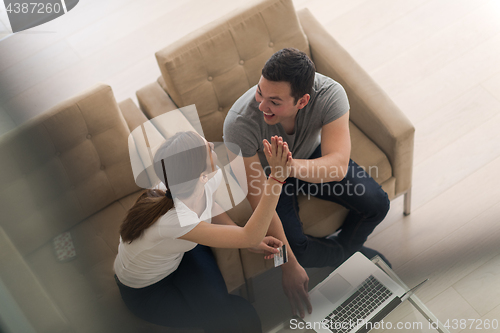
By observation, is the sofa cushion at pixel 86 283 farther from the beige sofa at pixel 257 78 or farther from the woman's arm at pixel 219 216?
the beige sofa at pixel 257 78

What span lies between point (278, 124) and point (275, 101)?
11cm

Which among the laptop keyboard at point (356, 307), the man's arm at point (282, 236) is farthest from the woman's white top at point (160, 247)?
the laptop keyboard at point (356, 307)

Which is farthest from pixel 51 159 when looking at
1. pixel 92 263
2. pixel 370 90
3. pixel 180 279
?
pixel 370 90

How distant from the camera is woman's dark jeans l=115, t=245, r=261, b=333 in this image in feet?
2.95

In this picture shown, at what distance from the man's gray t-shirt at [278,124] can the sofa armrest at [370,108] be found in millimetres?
201

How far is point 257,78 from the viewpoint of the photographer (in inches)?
54.6

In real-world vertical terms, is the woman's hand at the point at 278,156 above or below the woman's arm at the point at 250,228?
above

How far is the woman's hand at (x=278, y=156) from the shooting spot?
76 centimetres

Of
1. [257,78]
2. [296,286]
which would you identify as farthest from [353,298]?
[257,78]

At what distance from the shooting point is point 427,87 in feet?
6.17

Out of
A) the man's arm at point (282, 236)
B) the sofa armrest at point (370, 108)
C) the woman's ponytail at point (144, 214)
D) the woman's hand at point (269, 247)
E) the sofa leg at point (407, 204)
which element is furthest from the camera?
the sofa leg at point (407, 204)

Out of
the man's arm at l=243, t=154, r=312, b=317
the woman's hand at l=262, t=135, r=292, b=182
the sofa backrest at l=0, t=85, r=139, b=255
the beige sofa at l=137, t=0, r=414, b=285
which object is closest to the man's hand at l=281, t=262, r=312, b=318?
the man's arm at l=243, t=154, r=312, b=317

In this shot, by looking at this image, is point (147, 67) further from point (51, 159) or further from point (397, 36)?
point (51, 159)

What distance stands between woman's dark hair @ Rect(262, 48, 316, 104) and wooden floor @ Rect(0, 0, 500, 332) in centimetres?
50
